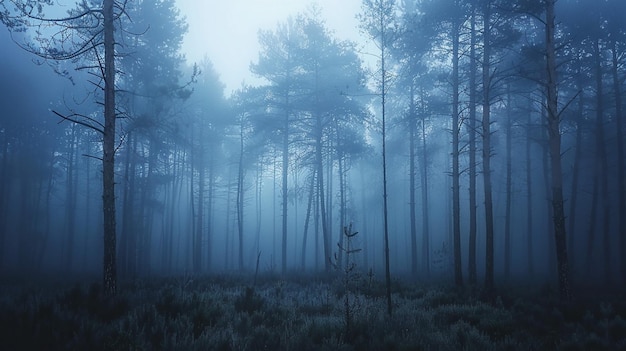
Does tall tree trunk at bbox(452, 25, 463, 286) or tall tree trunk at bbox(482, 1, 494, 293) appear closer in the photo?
tall tree trunk at bbox(482, 1, 494, 293)

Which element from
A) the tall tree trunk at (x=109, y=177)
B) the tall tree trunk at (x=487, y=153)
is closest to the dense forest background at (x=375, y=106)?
the tall tree trunk at (x=487, y=153)

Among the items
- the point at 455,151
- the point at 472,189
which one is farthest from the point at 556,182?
the point at 472,189

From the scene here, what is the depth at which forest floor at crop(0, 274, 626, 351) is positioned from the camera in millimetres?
4934

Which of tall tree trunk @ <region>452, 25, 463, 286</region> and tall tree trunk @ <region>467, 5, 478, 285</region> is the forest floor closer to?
tall tree trunk @ <region>467, 5, 478, 285</region>

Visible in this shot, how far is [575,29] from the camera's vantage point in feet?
53.2

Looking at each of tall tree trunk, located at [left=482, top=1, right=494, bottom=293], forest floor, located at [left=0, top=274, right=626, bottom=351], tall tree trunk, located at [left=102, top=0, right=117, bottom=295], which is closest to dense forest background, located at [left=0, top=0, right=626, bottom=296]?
tall tree trunk, located at [left=482, top=1, right=494, bottom=293]

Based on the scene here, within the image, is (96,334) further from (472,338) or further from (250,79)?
(250,79)

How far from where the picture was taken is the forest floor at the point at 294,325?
4.93 metres

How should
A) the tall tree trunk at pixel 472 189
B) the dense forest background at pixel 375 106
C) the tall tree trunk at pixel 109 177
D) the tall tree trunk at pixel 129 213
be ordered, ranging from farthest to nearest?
1. the tall tree trunk at pixel 129 213
2. the tall tree trunk at pixel 472 189
3. the dense forest background at pixel 375 106
4. the tall tree trunk at pixel 109 177

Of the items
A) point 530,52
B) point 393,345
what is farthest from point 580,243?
point 393,345

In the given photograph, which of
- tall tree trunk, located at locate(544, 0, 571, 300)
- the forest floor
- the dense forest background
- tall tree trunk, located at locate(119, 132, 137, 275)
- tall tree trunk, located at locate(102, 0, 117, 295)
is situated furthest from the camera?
tall tree trunk, located at locate(119, 132, 137, 275)

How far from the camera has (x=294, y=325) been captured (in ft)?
21.2

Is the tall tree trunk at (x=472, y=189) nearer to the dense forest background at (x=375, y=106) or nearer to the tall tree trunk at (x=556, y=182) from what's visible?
the dense forest background at (x=375, y=106)

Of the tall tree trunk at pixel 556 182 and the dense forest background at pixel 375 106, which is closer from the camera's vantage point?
the tall tree trunk at pixel 556 182
